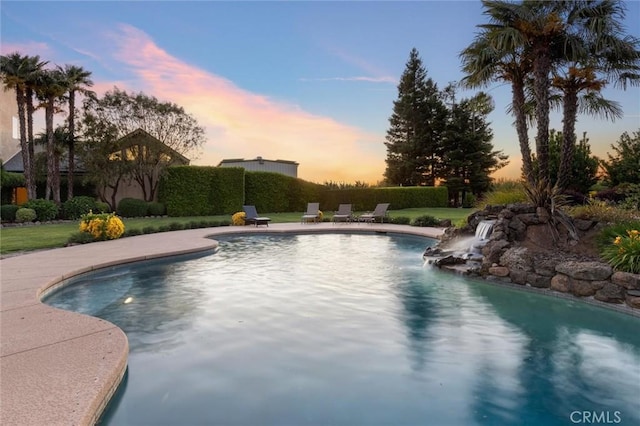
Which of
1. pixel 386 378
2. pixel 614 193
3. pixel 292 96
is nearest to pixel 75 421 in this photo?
pixel 386 378

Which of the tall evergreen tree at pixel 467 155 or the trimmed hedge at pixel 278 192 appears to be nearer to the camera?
the trimmed hedge at pixel 278 192

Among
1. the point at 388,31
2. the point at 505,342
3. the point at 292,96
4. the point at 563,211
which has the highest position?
the point at 388,31

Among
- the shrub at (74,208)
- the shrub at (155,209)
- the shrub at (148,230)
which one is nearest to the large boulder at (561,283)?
the shrub at (148,230)

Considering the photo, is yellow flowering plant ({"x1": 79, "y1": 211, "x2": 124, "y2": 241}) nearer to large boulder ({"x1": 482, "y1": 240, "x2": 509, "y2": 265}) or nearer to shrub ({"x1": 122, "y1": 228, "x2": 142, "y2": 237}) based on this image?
shrub ({"x1": 122, "y1": 228, "x2": 142, "y2": 237})

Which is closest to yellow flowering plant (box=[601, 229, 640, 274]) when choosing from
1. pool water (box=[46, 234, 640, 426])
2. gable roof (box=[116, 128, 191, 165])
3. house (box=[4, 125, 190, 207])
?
pool water (box=[46, 234, 640, 426])

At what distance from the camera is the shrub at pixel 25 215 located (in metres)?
17.4

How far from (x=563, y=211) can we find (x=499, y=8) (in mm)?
A: 6211

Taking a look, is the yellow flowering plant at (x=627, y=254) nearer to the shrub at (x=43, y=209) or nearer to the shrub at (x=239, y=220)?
the shrub at (x=239, y=220)

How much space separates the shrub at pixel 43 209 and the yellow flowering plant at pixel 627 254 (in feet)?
68.1

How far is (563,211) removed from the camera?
357 inches

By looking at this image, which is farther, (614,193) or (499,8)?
(614,193)

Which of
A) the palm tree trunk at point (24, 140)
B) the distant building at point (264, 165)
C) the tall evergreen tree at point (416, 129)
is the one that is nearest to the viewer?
the palm tree trunk at point (24, 140)

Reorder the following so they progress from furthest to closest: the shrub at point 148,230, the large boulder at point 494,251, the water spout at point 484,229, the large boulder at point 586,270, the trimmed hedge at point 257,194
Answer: the trimmed hedge at point 257,194, the shrub at point 148,230, the water spout at point 484,229, the large boulder at point 494,251, the large boulder at point 586,270

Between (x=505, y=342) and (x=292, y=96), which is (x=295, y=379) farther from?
(x=292, y=96)
